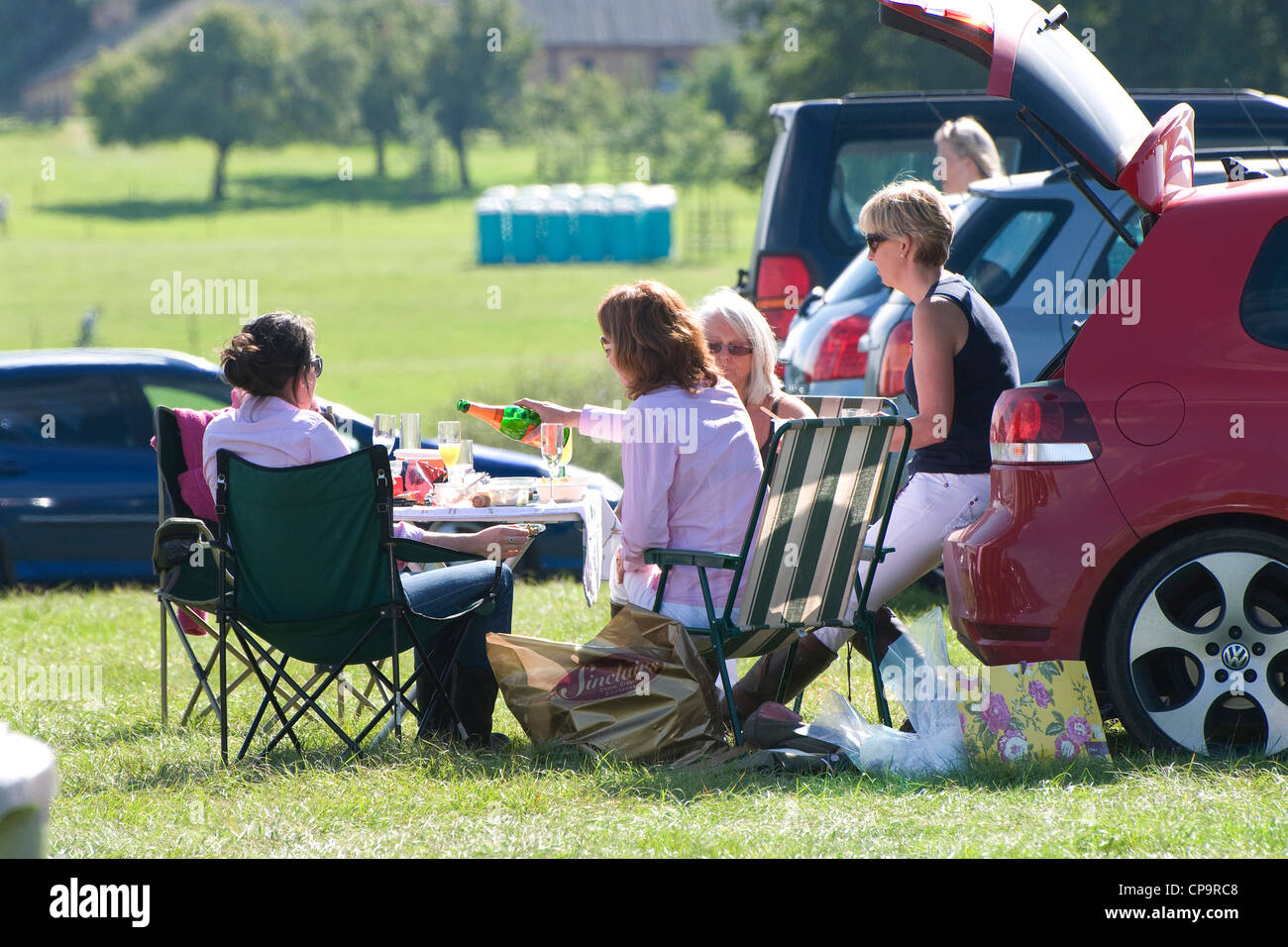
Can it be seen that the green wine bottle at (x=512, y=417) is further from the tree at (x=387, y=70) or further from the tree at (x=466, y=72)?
the tree at (x=466, y=72)

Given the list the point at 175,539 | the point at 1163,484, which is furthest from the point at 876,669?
the point at 175,539

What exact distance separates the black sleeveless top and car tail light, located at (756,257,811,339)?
4.42 metres

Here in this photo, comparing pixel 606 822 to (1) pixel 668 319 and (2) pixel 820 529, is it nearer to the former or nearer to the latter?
(2) pixel 820 529

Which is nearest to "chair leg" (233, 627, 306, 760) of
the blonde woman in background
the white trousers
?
the white trousers

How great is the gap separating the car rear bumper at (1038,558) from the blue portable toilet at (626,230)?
52.7 meters

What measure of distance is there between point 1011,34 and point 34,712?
4.01 metres

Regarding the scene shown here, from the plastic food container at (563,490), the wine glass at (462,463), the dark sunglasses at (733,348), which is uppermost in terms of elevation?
the dark sunglasses at (733,348)

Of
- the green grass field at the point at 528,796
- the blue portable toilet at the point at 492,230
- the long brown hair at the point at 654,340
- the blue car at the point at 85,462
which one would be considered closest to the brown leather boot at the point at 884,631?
the green grass field at the point at 528,796

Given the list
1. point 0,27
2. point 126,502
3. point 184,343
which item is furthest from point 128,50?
point 126,502

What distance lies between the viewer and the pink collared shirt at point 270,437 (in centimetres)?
489

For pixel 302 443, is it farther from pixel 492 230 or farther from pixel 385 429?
pixel 492 230

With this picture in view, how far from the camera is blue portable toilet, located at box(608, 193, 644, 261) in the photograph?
2233 inches

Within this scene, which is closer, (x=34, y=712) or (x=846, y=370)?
(x=34, y=712)

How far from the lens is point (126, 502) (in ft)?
27.8
